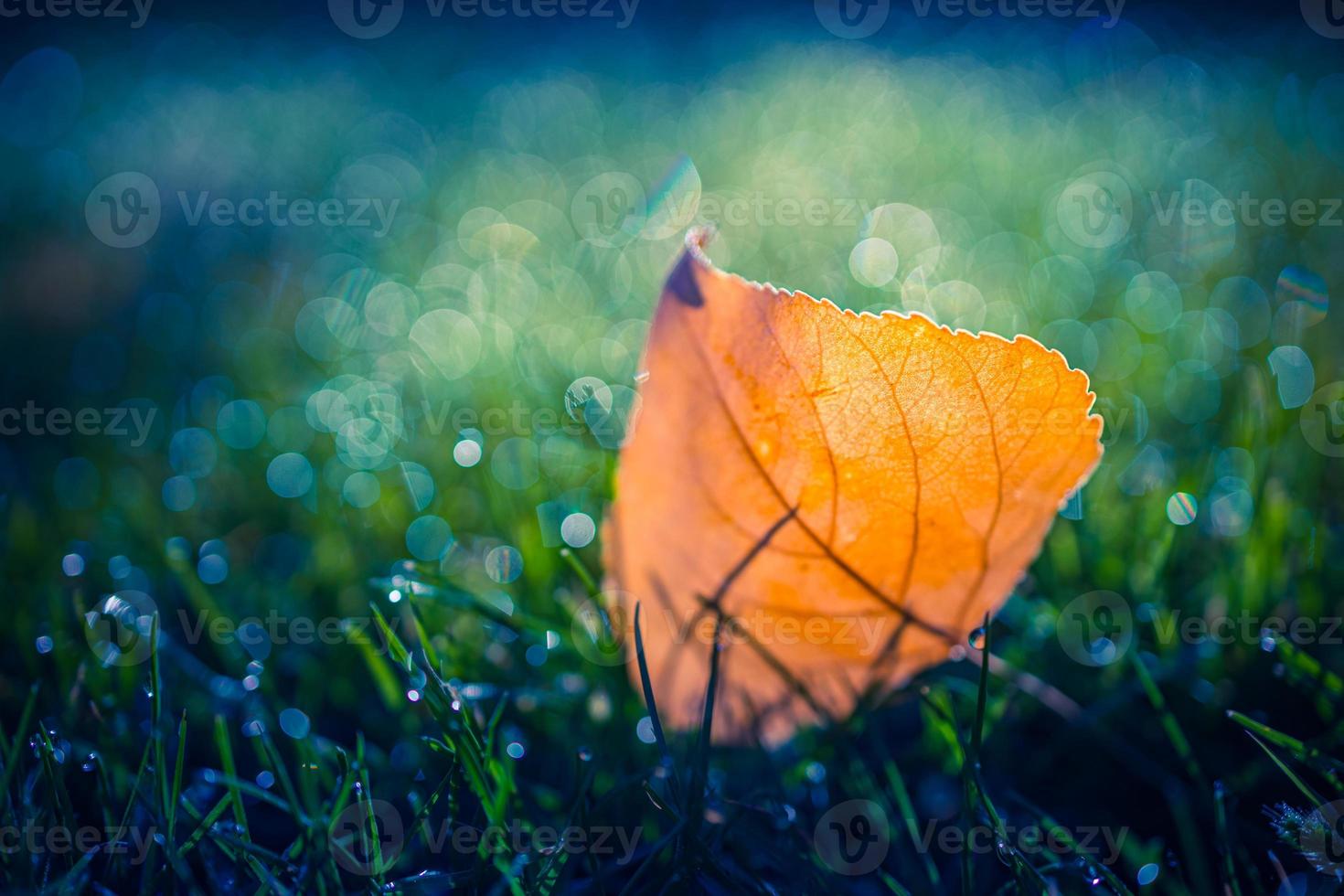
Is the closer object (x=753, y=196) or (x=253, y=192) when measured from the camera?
(x=753, y=196)

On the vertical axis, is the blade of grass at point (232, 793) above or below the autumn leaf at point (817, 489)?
below

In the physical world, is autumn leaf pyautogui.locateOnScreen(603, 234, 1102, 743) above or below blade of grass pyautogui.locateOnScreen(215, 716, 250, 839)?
above

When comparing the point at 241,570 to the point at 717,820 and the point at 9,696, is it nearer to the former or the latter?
the point at 9,696

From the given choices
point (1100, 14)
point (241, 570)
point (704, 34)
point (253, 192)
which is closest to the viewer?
point (241, 570)

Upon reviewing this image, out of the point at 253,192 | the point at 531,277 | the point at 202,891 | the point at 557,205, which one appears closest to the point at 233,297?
the point at 531,277

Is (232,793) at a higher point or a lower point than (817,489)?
lower

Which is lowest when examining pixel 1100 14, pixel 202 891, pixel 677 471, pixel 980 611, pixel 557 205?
pixel 202 891

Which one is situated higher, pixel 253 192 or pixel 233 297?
pixel 253 192

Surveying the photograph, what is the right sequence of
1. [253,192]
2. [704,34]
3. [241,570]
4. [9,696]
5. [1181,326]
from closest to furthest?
[9,696]
[241,570]
[1181,326]
[253,192]
[704,34]
